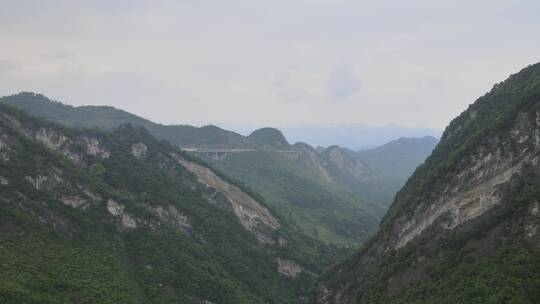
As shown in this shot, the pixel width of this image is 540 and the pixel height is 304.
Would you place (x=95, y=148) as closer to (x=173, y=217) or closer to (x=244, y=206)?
(x=173, y=217)

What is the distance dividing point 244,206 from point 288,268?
25.0 metres

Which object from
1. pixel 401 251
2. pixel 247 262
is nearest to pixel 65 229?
pixel 247 262

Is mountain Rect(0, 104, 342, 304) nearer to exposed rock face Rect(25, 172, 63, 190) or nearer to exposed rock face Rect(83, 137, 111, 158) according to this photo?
exposed rock face Rect(25, 172, 63, 190)

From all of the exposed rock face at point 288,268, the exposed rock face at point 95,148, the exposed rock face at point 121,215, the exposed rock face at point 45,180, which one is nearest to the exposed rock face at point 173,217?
the exposed rock face at point 121,215

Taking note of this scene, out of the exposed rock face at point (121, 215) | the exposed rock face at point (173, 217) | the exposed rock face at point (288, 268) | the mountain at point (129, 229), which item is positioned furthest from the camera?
the exposed rock face at point (288, 268)

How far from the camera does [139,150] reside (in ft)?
470

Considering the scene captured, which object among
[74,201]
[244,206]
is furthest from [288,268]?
[74,201]

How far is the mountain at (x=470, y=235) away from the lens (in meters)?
61.6

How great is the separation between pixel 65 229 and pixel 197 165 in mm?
66006

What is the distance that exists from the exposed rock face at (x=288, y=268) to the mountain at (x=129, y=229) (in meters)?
0.26

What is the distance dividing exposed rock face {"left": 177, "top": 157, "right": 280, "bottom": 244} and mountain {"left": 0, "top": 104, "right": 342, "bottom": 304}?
400 millimetres

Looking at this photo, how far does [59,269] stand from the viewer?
80.8m

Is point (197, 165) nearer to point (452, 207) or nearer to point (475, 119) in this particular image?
point (475, 119)

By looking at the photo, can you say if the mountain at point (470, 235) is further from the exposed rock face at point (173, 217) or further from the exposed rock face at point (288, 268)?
the exposed rock face at point (173, 217)
